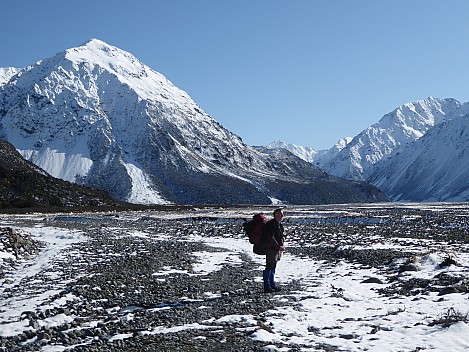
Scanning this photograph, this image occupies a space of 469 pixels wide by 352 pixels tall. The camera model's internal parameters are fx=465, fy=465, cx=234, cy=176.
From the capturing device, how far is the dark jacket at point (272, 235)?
50.0 feet

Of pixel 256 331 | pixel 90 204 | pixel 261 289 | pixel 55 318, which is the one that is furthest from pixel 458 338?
pixel 90 204

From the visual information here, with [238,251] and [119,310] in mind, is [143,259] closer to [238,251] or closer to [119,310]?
[238,251]

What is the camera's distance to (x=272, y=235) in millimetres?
15281

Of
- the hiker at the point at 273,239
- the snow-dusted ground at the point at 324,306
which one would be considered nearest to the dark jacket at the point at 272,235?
the hiker at the point at 273,239

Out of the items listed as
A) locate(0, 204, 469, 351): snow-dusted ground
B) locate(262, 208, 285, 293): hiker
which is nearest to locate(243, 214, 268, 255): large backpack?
locate(262, 208, 285, 293): hiker

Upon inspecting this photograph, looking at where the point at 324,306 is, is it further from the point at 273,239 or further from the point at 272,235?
the point at 272,235

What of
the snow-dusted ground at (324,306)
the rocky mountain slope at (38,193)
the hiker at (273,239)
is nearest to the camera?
the snow-dusted ground at (324,306)

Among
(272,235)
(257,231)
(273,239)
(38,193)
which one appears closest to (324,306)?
(273,239)

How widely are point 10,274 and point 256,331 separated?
1355 cm

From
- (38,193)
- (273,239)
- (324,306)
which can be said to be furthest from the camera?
(38,193)

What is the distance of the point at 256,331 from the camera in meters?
10.9

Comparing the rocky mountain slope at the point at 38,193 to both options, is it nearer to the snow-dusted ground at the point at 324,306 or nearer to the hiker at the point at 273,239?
the snow-dusted ground at the point at 324,306

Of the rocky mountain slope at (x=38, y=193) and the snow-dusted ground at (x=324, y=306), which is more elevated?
the rocky mountain slope at (x=38, y=193)

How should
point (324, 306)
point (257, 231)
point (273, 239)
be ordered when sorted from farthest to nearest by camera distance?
point (257, 231), point (273, 239), point (324, 306)
